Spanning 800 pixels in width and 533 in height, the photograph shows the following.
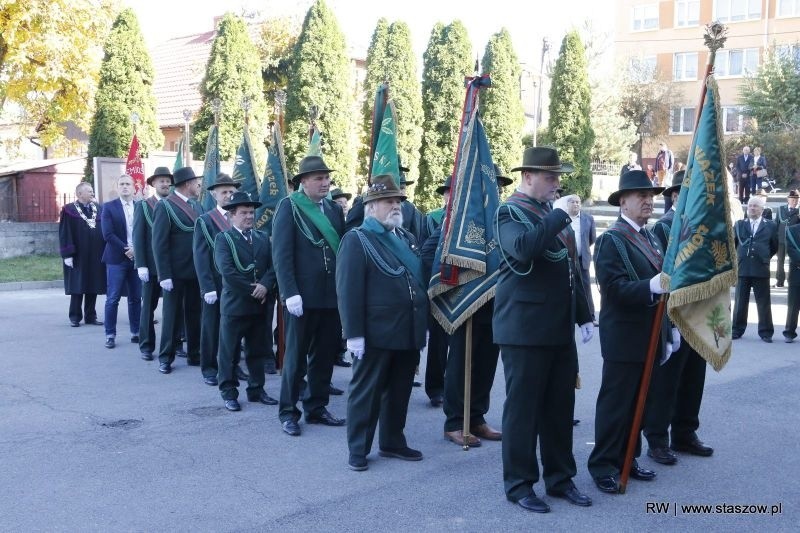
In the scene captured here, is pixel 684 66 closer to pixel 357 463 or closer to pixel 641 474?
pixel 641 474

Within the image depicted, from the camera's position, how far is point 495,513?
4.93 metres

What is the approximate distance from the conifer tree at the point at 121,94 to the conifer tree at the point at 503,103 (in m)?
9.20

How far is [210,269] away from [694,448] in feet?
14.9

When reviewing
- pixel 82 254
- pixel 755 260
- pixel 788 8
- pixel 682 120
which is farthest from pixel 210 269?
pixel 788 8

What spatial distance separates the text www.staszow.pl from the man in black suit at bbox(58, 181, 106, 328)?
8.85 meters

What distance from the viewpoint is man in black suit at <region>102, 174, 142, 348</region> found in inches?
419

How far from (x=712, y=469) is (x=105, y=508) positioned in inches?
157

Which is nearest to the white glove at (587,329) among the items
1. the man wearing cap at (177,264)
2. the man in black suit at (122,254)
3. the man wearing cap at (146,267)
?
the man wearing cap at (177,264)

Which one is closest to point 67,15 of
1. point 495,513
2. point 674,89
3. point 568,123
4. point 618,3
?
point 568,123

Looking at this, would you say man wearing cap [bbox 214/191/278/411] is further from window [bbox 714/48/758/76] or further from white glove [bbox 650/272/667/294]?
window [bbox 714/48/758/76]

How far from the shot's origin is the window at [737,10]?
1774 inches

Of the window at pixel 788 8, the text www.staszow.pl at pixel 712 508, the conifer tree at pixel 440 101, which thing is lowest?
the text www.staszow.pl at pixel 712 508

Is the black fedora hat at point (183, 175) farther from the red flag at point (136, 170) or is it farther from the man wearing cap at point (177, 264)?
the red flag at point (136, 170)

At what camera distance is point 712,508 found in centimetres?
508
